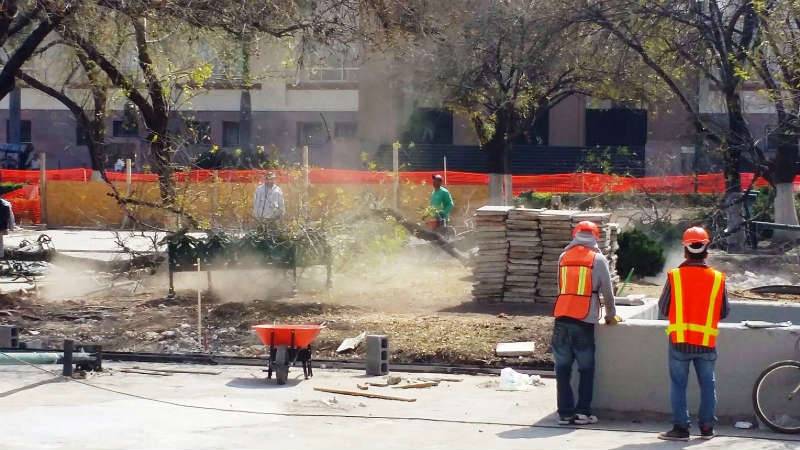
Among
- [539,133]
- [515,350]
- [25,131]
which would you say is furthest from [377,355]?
[25,131]

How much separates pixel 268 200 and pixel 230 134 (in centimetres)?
3247

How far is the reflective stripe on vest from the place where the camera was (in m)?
8.93

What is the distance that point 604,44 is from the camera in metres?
22.0

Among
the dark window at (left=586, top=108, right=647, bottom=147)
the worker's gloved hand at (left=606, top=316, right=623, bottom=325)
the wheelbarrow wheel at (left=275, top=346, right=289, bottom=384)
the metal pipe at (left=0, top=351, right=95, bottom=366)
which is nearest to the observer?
the worker's gloved hand at (left=606, top=316, right=623, bottom=325)

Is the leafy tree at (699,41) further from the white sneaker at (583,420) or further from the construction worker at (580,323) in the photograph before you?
the white sneaker at (583,420)

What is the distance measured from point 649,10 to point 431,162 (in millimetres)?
22181

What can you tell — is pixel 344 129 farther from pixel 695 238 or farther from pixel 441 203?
pixel 695 238

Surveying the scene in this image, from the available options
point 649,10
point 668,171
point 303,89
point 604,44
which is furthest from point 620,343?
point 303,89

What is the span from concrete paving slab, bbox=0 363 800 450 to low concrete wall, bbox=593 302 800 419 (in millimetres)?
275

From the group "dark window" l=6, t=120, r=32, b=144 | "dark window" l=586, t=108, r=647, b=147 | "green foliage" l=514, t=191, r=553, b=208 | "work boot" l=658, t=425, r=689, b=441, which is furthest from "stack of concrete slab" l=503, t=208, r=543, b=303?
"dark window" l=6, t=120, r=32, b=144

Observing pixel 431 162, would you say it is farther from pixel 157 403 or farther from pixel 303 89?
pixel 157 403

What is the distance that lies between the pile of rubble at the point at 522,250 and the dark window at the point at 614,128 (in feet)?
93.2

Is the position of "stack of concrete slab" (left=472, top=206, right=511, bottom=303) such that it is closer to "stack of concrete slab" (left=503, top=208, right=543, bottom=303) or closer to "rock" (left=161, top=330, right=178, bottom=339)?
"stack of concrete slab" (left=503, top=208, right=543, bottom=303)

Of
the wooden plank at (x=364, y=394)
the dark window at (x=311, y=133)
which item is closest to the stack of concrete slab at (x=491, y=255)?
the wooden plank at (x=364, y=394)
